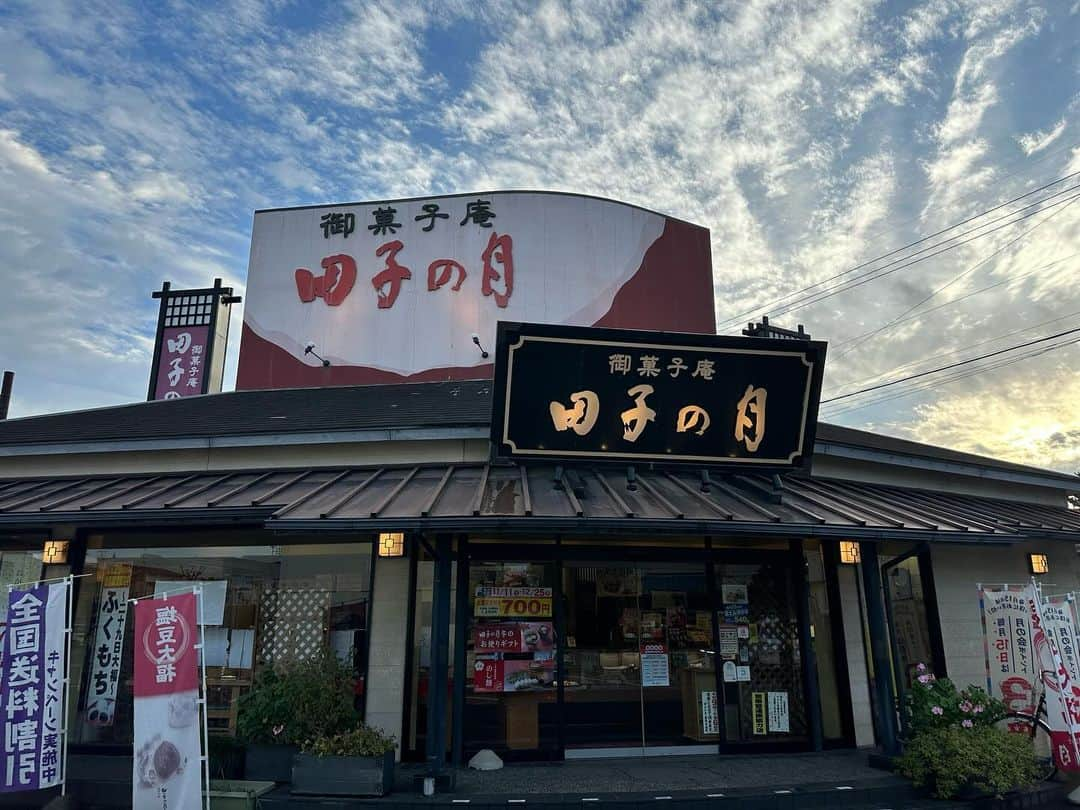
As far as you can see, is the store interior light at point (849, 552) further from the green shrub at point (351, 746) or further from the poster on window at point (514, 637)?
the green shrub at point (351, 746)

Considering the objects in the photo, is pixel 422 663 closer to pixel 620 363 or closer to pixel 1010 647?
pixel 620 363

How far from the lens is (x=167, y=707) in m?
6.50

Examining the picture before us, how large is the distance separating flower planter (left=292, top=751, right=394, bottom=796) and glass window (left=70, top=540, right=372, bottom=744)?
1.43 meters

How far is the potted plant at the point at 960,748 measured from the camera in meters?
7.28

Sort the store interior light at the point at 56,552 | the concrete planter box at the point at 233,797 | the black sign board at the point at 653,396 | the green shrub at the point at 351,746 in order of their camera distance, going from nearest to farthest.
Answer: the concrete planter box at the point at 233,797
the green shrub at the point at 351,746
the black sign board at the point at 653,396
the store interior light at the point at 56,552

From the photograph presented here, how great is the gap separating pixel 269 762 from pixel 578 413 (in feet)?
17.7

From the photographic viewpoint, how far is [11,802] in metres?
7.45

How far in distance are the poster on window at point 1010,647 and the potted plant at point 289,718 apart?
8.13m

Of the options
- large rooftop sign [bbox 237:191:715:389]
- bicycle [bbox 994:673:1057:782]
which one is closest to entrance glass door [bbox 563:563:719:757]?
bicycle [bbox 994:673:1057:782]

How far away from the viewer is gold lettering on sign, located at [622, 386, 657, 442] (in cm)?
915

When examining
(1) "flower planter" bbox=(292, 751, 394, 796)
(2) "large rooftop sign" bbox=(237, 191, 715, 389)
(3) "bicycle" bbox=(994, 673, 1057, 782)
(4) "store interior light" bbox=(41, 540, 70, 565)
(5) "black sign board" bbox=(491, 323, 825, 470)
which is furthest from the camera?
(2) "large rooftop sign" bbox=(237, 191, 715, 389)

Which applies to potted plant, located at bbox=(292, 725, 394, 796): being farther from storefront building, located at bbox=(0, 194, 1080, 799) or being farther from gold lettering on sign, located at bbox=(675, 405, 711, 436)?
gold lettering on sign, located at bbox=(675, 405, 711, 436)

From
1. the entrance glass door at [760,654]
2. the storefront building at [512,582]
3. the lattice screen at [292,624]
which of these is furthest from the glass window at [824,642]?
the lattice screen at [292,624]

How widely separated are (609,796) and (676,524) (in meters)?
2.86
